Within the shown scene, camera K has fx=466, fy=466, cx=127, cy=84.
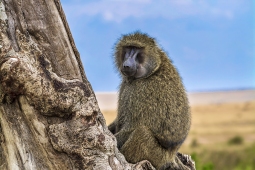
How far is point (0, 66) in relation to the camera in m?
4.22

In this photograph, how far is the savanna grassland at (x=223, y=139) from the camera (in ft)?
63.6

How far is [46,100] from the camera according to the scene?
4.38 m

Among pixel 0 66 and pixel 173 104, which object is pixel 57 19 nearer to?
pixel 0 66

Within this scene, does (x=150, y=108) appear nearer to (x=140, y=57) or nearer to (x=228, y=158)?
(x=140, y=57)

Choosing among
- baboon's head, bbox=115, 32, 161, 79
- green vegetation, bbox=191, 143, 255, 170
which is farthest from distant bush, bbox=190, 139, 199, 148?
baboon's head, bbox=115, 32, 161, 79

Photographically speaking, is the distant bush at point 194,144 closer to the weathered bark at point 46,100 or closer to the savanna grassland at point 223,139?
the savanna grassland at point 223,139

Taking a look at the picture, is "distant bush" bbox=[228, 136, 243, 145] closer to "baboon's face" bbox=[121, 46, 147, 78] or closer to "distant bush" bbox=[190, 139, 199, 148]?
"distant bush" bbox=[190, 139, 199, 148]

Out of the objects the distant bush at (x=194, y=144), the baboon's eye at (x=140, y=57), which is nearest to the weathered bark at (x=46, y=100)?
the baboon's eye at (x=140, y=57)

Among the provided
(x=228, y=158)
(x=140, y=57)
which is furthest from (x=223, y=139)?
(x=140, y=57)

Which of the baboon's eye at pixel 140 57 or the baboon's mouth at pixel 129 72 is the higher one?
the baboon's eye at pixel 140 57

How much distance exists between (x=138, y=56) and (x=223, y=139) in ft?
85.0

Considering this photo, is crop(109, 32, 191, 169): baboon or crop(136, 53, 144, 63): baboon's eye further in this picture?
crop(136, 53, 144, 63): baboon's eye

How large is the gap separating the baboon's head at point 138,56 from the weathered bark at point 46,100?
4.54 feet

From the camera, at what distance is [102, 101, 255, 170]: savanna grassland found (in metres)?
19.4
